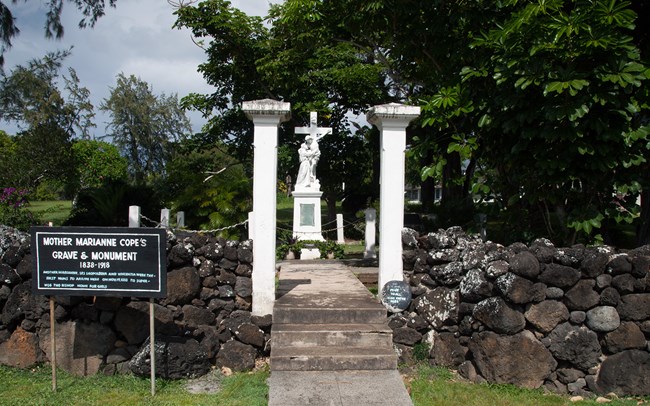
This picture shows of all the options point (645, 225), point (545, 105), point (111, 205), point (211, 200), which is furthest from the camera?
point (211, 200)

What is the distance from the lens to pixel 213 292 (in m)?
6.33

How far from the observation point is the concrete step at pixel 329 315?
6.03 meters

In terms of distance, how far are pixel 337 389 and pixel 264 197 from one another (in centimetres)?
255

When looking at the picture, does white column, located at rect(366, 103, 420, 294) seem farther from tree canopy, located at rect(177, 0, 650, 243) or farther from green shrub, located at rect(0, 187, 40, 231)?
green shrub, located at rect(0, 187, 40, 231)

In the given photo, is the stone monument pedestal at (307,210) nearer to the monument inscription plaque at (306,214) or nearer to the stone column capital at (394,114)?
the monument inscription plaque at (306,214)

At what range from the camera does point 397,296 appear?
6.34m

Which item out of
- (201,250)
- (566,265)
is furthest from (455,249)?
(201,250)

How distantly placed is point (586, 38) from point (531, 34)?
604mm

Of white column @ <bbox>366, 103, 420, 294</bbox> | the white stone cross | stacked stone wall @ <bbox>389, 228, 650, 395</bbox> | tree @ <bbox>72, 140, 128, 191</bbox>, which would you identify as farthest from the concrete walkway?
tree @ <bbox>72, 140, 128, 191</bbox>

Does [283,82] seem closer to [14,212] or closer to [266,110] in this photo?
[14,212]

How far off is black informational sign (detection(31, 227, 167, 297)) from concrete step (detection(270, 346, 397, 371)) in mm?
1400

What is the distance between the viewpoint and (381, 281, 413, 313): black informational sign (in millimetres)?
6328

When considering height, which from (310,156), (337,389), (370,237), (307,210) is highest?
→ (310,156)

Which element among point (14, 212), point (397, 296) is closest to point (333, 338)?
point (397, 296)
